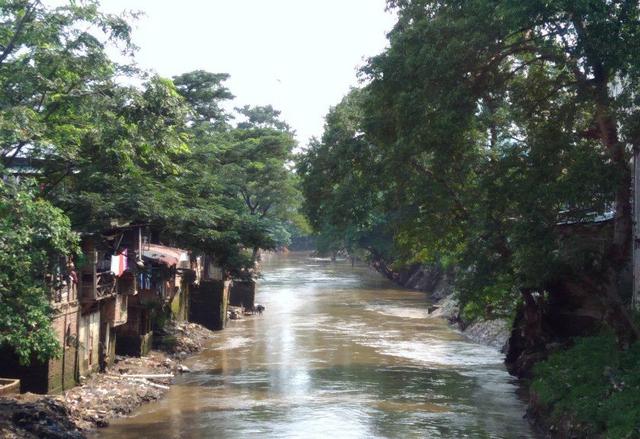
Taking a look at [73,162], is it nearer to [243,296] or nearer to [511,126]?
[511,126]

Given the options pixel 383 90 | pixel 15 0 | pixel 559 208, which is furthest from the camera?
pixel 383 90

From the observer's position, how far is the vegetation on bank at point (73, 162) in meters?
13.8

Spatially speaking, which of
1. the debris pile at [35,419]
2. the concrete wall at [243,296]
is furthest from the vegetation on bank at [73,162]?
the concrete wall at [243,296]

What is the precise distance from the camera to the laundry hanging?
24.1 metres

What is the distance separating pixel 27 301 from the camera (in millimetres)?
14117

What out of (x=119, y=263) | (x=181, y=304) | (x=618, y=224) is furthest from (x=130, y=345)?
(x=618, y=224)

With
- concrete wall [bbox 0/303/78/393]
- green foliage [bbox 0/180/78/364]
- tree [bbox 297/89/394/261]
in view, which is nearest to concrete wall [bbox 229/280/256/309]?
tree [bbox 297/89/394/261]

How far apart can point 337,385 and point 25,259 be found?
50.5ft

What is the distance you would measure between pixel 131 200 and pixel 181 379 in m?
7.90

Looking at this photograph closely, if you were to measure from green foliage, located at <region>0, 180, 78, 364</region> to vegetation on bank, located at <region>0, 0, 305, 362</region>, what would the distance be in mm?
22

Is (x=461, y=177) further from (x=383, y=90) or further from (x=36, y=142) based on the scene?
(x=36, y=142)

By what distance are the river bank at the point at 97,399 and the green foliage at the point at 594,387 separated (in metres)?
12.0

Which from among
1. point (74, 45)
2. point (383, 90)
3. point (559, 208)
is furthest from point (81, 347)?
point (559, 208)

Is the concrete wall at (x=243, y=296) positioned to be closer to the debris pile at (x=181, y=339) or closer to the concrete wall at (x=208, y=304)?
the concrete wall at (x=208, y=304)
